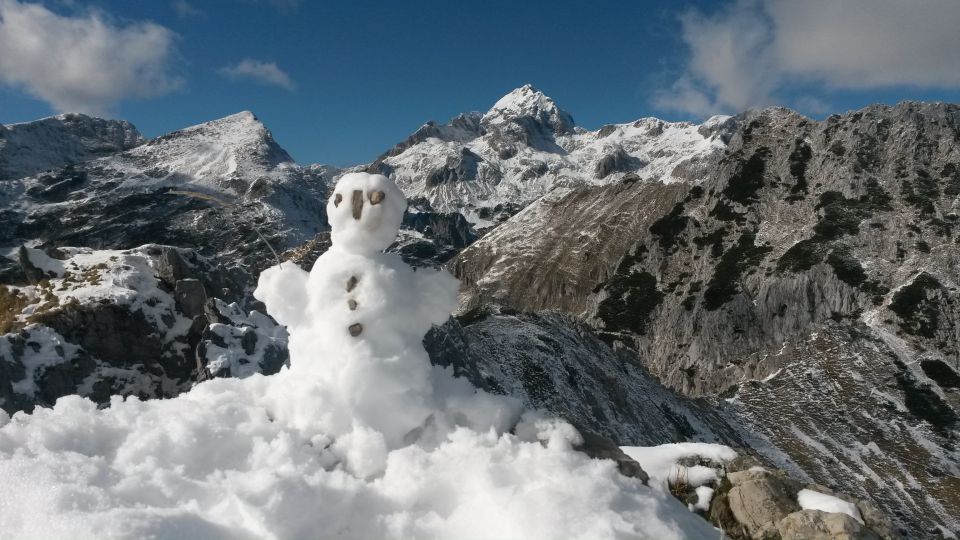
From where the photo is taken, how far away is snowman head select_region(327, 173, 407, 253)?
7.88m

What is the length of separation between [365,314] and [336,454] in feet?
5.06

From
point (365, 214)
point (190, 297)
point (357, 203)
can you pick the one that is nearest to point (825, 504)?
point (365, 214)

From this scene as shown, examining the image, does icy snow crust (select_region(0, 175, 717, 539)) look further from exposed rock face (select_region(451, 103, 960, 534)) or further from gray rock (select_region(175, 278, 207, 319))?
exposed rock face (select_region(451, 103, 960, 534))

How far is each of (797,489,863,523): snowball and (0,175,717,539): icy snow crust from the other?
153 centimetres

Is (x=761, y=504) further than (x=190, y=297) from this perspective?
No

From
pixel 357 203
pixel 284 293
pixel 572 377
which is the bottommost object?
pixel 284 293

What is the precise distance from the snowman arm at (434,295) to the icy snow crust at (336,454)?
2 centimetres

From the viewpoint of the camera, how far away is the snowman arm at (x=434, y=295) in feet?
25.6

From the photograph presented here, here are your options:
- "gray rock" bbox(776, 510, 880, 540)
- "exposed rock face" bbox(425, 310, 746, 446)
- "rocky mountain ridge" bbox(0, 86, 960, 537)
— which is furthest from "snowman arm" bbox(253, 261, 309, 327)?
"exposed rock face" bbox(425, 310, 746, 446)

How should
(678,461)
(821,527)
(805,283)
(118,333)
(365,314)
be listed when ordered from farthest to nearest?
(805,283) < (118,333) < (678,461) < (365,314) < (821,527)

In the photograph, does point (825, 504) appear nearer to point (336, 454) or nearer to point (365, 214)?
point (336, 454)

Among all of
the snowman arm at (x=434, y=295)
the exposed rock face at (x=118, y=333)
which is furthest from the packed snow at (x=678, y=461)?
the exposed rock face at (x=118, y=333)

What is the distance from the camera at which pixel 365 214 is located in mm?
7852

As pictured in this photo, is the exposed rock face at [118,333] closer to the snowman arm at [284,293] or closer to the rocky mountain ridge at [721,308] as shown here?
the rocky mountain ridge at [721,308]
